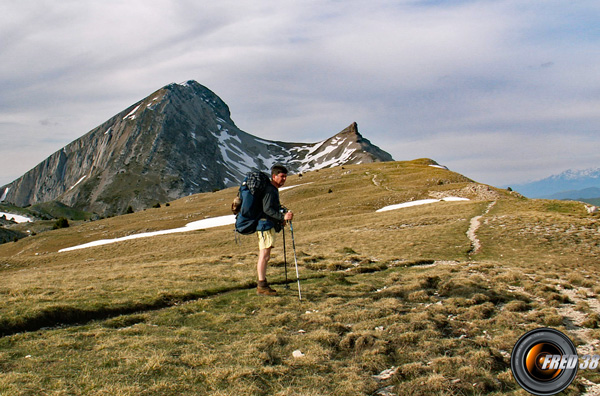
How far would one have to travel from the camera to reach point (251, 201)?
12359mm

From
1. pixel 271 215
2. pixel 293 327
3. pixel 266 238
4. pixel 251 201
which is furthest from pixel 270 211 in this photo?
pixel 293 327

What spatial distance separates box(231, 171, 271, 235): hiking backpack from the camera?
12.2 meters

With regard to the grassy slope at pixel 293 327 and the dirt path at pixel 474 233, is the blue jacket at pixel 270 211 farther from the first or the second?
the dirt path at pixel 474 233

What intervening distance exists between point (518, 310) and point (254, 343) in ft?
27.0

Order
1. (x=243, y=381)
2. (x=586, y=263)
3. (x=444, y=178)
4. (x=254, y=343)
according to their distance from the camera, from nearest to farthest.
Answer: (x=243, y=381)
(x=254, y=343)
(x=586, y=263)
(x=444, y=178)

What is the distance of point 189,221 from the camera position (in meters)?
71.9

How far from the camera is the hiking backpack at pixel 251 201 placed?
12.2 meters

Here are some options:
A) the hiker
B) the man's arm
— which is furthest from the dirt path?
the man's arm

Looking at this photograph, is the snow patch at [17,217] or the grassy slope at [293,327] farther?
the snow patch at [17,217]

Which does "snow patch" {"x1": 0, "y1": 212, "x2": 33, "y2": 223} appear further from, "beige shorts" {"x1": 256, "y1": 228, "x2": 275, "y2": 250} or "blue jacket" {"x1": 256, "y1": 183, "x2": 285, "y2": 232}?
"blue jacket" {"x1": 256, "y1": 183, "x2": 285, "y2": 232}

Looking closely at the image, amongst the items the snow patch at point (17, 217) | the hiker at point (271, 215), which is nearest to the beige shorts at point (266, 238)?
the hiker at point (271, 215)

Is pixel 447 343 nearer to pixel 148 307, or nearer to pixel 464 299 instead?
pixel 464 299

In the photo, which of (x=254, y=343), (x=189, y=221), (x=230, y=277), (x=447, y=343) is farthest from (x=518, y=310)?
(x=189, y=221)

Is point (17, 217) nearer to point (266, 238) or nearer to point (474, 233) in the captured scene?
point (474, 233)
